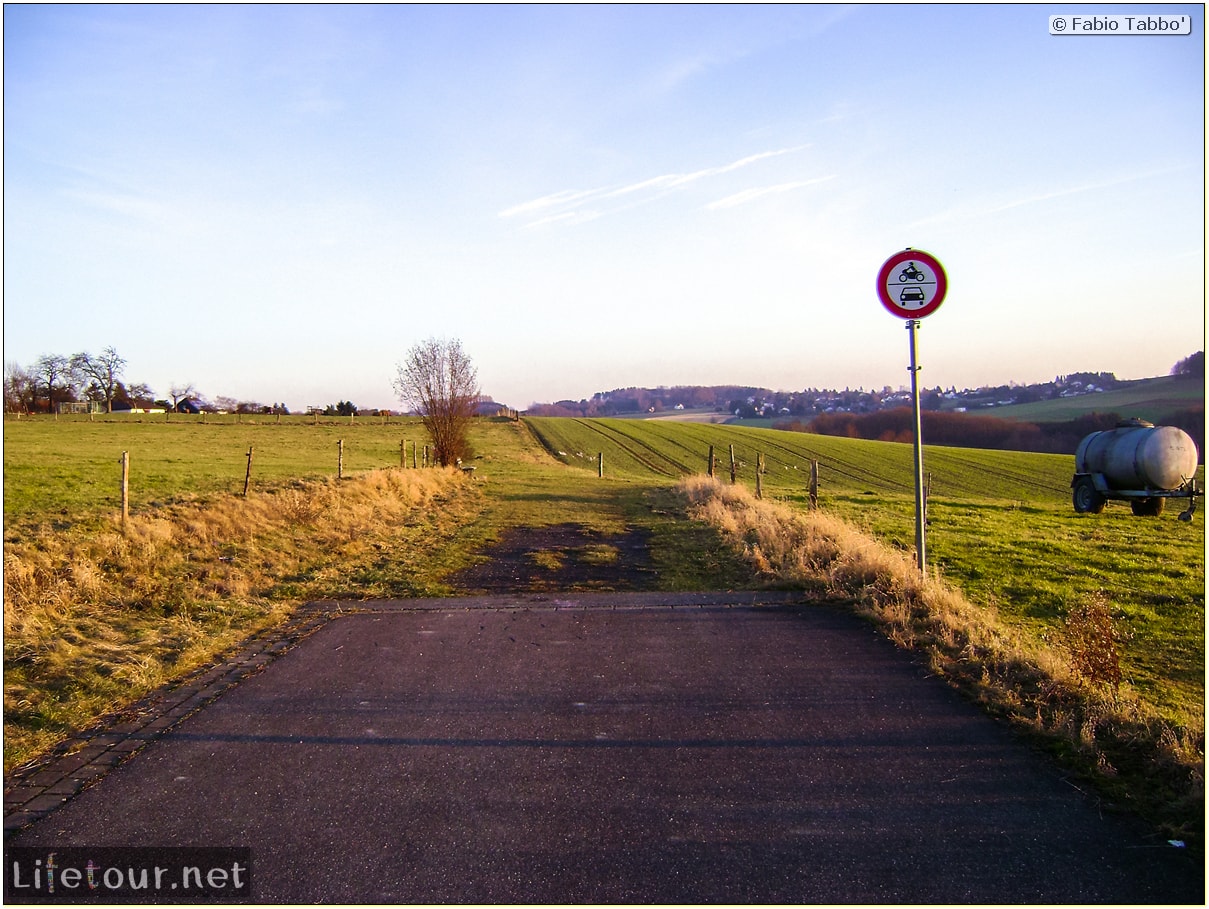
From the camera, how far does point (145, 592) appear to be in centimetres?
884

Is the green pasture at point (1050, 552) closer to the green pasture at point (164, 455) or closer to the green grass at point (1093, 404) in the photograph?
the green grass at point (1093, 404)

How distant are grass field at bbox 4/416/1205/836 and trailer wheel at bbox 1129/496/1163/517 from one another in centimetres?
39

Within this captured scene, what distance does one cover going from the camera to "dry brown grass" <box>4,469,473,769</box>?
18.3ft

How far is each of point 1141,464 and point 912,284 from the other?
1378 centimetres

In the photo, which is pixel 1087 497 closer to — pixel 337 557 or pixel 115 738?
pixel 337 557

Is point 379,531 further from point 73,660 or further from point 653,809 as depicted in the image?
point 653,809

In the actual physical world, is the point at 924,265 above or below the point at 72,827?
above

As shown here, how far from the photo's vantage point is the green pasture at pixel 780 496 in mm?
10266

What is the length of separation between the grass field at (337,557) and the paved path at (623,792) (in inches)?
54.5

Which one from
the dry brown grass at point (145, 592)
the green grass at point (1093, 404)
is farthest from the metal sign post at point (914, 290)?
the green grass at point (1093, 404)

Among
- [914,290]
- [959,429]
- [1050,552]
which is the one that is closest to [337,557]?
[914,290]

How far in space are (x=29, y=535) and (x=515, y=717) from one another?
10846mm

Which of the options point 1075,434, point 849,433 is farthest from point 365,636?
point 849,433

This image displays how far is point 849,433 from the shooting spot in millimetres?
83375
